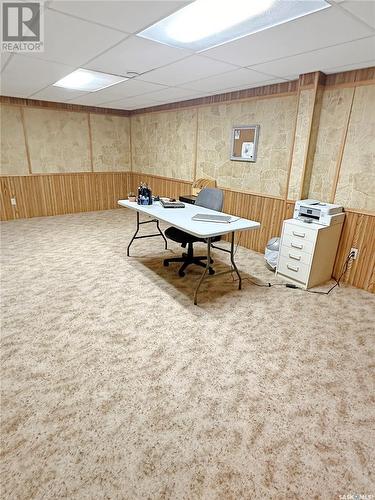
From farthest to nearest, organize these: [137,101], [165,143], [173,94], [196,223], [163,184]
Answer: [163,184] < [165,143] < [137,101] < [173,94] < [196,223]

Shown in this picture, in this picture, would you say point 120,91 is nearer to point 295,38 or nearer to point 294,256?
point 295,38

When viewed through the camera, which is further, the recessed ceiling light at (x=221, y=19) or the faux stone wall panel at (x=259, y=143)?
the faux stone wall panel at (x=259, y=143)

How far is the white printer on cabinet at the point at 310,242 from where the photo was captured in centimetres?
295

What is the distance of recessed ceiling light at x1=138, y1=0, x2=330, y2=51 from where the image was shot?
1.67 metres

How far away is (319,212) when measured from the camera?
2.97m

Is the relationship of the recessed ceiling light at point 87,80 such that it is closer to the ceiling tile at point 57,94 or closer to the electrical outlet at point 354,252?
the ceiling tile at point 57,94

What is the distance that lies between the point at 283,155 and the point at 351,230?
1257mm

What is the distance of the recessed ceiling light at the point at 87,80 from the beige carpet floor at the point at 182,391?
7.68 feet

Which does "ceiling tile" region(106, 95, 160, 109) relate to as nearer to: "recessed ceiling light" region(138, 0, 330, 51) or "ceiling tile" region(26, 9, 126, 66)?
"ceiling tile" region(26, 9, 126, 66)

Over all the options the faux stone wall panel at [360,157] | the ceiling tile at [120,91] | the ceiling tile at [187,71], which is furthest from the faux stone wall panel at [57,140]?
the faux stone wall panel at [360,157]

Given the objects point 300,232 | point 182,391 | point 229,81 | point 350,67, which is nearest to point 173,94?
point 229,81

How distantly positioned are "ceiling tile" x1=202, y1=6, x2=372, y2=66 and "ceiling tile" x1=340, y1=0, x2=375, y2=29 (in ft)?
0.15

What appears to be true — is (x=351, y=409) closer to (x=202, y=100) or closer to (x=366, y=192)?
(x=366, y=192)

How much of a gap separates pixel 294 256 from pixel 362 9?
2107mm
